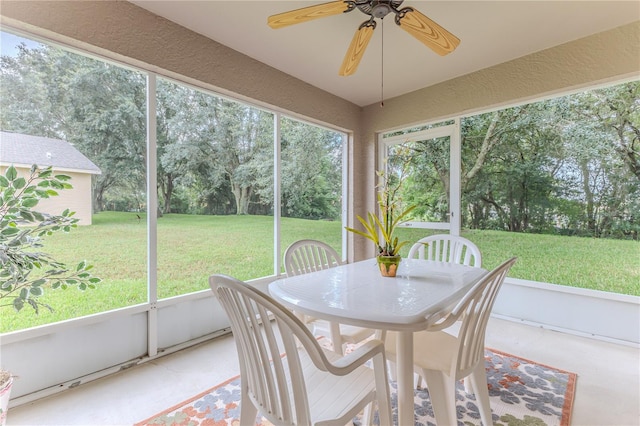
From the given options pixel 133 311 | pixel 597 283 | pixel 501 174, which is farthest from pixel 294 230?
pixel 597 283

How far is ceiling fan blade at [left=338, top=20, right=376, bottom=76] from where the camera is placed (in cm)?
158

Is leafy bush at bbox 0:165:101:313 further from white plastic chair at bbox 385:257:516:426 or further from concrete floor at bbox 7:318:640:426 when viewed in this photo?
white plastic chair at bbox 385:257:516:426

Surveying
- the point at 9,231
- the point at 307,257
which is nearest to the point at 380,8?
the point at 307,257

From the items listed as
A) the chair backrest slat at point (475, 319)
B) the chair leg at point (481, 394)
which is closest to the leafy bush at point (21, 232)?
the chair backrest slat at point (475, 319)

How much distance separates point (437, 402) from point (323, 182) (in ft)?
8.99

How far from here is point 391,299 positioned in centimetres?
123

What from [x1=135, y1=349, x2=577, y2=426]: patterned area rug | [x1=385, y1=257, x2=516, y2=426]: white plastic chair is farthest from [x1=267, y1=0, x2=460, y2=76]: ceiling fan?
[x1=135, y1=349, x2=577, y2=426]: patterned area rug

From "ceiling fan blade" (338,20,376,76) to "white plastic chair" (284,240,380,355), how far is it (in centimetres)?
125

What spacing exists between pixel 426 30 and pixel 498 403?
2.14 m

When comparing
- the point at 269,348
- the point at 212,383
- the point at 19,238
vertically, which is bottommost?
the point at 212,383

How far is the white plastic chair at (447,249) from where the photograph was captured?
222cm

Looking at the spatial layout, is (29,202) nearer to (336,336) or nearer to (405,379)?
(336,336)

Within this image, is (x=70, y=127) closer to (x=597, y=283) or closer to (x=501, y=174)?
(x=501, y=174)

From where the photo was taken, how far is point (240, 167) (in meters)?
2.87
